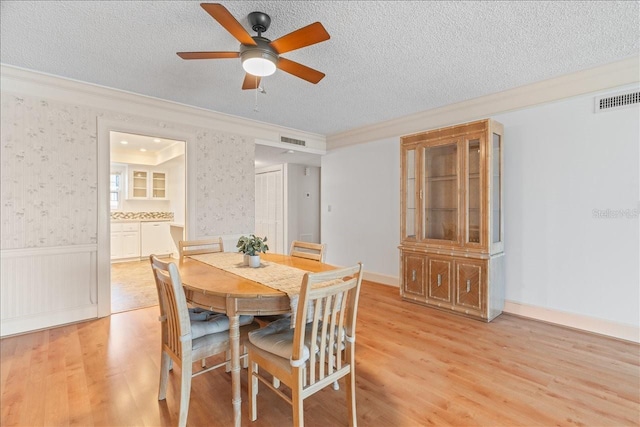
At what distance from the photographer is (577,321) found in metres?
3.01

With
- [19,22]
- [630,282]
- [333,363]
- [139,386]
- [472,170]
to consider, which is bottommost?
[139,386]

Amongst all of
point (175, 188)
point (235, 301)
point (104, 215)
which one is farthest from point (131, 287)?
point (235, 301)

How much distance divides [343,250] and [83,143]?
3.91 m

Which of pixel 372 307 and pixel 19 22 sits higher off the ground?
pixel 19 22

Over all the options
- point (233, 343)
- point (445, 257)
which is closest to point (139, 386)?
point (233, 343)

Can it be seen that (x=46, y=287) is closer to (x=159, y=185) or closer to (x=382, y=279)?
(x=382, y=279)

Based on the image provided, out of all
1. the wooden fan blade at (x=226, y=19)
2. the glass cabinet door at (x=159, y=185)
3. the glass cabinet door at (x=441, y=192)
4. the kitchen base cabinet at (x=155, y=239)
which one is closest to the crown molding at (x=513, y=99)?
the glass cabinet door at (x=441, y=192)

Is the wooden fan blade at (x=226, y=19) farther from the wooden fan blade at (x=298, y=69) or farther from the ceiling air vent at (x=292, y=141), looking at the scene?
the ceiling air vent at (x=292, y=141)

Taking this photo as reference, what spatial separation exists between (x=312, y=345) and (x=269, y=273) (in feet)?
2.28

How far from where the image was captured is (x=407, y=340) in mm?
2756

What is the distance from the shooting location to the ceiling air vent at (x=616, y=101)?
269 cm

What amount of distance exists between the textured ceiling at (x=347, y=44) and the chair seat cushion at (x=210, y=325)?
2.04 m

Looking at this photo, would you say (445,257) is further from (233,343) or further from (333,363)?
(233,343)

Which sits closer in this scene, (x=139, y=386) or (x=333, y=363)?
(x=333, y=363)
